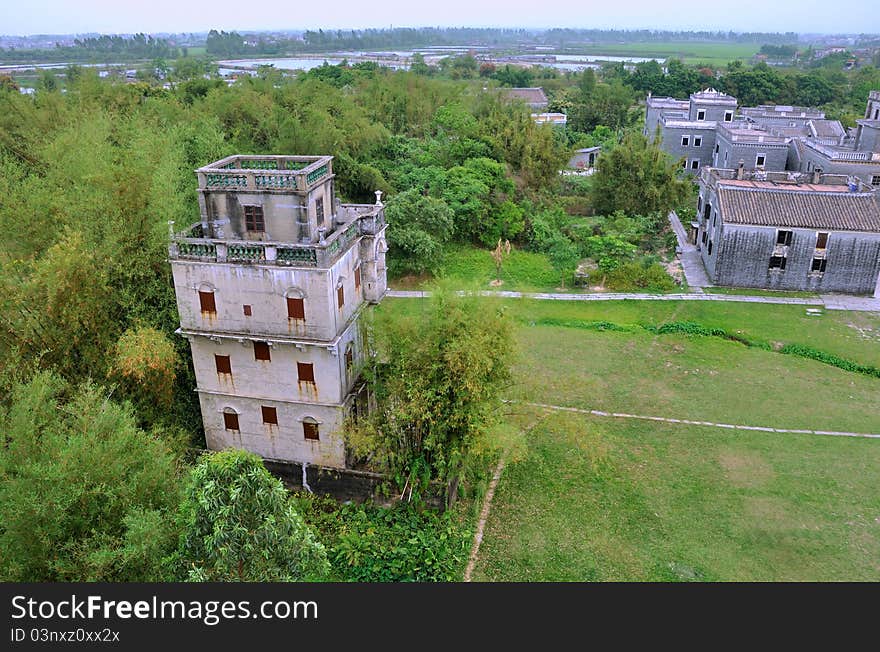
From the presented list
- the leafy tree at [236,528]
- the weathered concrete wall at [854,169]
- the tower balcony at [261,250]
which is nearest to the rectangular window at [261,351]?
the tower balcony at [261,250]

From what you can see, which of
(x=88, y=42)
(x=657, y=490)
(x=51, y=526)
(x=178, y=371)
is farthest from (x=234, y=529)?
(x=88, y=42)

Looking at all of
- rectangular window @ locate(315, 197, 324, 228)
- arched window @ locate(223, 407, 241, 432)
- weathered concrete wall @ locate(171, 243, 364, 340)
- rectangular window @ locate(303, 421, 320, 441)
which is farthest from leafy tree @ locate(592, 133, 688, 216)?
arched window @ locate(223, 407, 241, 432)

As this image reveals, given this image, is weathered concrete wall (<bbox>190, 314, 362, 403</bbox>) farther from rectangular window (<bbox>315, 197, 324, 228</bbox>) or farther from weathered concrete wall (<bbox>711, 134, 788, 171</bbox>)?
weathered concrete wall (<bbox>711, 134, 788, 171</bbox>)

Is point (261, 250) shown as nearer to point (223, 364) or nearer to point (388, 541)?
point (223, 364)

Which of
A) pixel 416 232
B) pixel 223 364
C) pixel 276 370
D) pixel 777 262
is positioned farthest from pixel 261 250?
pixel 777 262

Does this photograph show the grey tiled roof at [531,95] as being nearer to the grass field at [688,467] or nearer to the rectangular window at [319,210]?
the grass field at [688,467]

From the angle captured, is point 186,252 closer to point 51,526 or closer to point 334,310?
point 334,310
